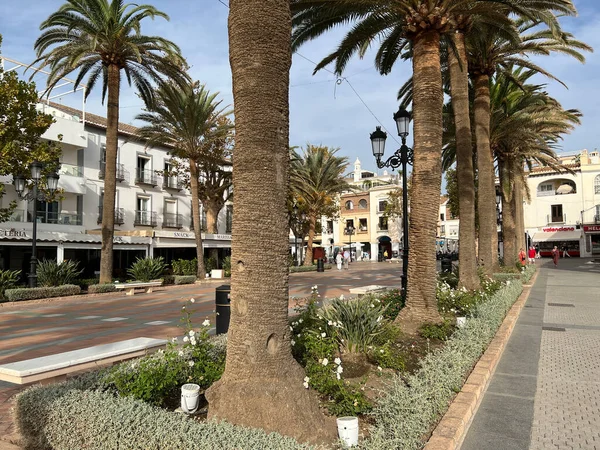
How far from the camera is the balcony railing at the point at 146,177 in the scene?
32.2 meters

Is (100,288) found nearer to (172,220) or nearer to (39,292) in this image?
(39,292)

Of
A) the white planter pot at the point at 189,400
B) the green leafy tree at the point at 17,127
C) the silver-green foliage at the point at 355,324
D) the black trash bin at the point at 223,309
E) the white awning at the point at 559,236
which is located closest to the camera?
the white planter pot at the point at 189,400

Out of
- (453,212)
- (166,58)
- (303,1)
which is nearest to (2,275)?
(166,58)

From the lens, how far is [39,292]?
16922 millimetres

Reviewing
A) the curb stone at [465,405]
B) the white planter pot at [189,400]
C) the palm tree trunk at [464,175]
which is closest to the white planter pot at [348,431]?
the curb stone at [465,405]

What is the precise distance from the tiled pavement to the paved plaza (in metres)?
3.30

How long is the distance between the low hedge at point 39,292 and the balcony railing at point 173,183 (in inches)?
666

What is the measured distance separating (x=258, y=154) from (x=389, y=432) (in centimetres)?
238

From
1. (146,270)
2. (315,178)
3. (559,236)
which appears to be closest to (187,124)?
(146,270)

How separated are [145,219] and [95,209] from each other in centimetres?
417

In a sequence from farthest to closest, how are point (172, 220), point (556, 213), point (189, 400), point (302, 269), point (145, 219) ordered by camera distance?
1. point (556, 213)
2. point (172, 220)
3. point (302, 269)
4. point (145, 219)
5. point (189, 400)

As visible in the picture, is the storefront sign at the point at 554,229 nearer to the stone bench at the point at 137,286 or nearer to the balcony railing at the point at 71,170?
the stone bench at the point at 137,286

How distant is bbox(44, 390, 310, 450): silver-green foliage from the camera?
2781mm

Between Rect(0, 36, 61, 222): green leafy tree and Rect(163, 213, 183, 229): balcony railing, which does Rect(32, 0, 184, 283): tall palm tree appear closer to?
Rect(0, 36, 61, 222): green leafy tree
